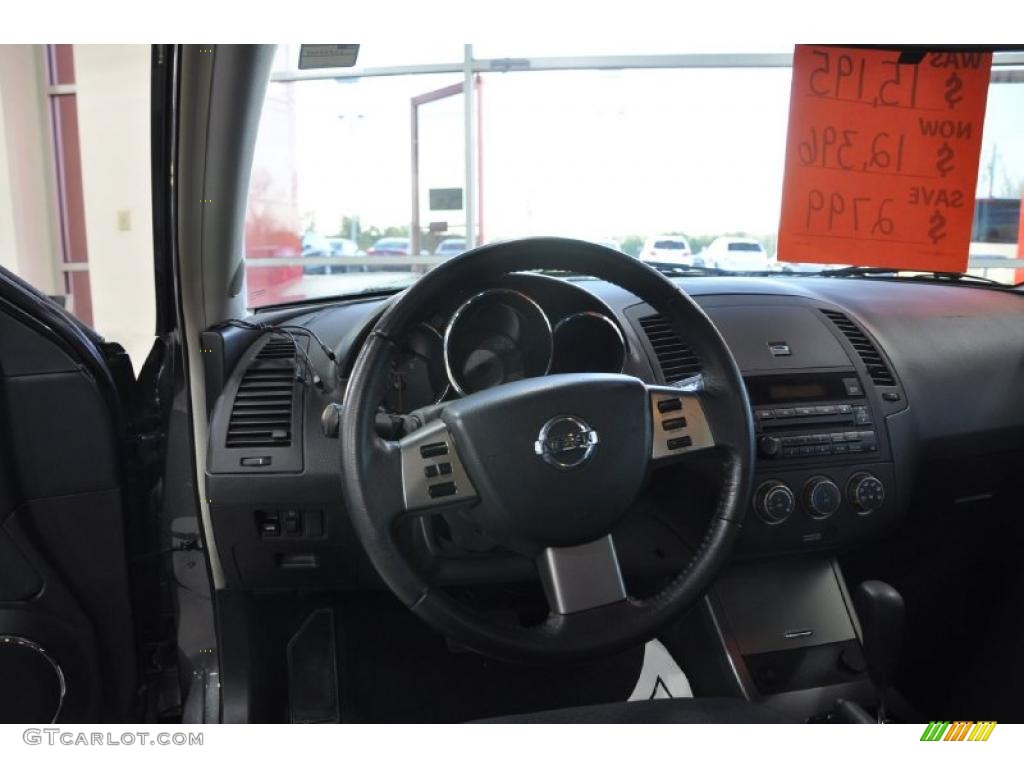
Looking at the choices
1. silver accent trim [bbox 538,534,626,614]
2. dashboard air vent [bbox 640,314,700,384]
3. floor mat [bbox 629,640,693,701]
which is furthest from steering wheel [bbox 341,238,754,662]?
floor mat [bbox 629,640,693,701]

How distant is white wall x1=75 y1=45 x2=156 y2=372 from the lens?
1.72 meters

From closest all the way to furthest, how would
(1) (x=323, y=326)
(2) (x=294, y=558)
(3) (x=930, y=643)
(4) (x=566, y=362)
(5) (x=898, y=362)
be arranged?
1. (4) (x=566, y=362)
2. (2) (x=294, y=558)
3. (1) (x=323, y=326)
4. (5) (x=898, y=362)
5. (3) (x=930, y=643)

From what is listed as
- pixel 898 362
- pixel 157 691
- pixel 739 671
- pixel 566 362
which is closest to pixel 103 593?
pixel 157 691

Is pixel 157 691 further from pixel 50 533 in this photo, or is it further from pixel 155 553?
pixel 50 533

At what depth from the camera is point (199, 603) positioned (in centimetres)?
177

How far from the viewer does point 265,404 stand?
154cm

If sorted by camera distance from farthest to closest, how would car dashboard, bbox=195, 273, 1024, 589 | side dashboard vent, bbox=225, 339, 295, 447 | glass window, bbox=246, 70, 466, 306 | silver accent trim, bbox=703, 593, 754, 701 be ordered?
glass window, bbox=246, 70, 466, 306 < silver accent trim, bbox=703, 593, 754, 701 < side dashboard vent, bbox=225, 339, 295, 447 < car dashboard, bbox=195, 273, 1024, 589

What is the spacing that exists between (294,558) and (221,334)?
47 centimetres

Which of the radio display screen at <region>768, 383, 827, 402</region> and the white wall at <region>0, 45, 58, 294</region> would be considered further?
the white wall at <region>0, 45, 58, 294</region>

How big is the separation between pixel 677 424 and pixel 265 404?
786 millimetres

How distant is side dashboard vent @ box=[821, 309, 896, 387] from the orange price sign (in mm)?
393

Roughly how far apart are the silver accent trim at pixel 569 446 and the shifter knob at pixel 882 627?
2.17 feet

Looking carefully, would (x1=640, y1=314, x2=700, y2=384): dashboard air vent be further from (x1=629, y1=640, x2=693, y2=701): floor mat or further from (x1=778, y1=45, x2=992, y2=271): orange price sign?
(x1=629, y1=640, x2=693, y2=701): floor mat
